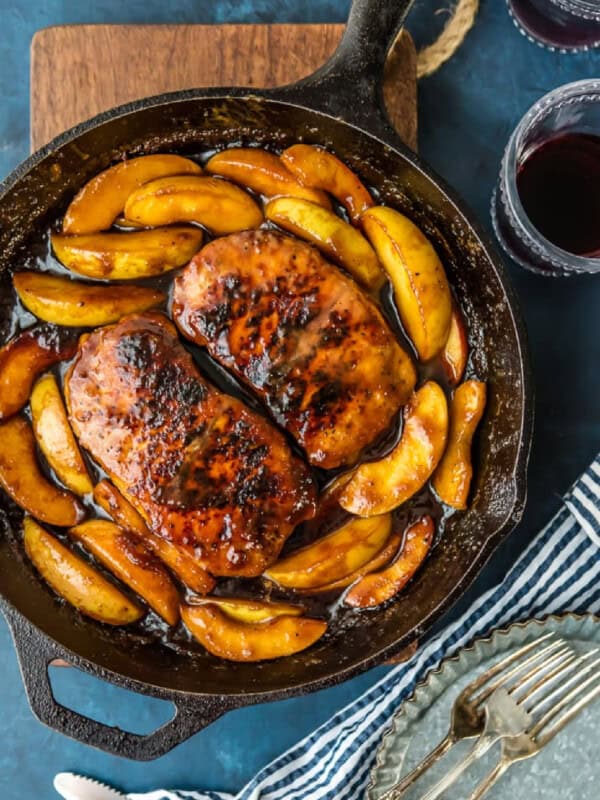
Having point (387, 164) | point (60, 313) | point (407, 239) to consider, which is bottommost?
point (407, 239)

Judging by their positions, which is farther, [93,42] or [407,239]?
[93,42]

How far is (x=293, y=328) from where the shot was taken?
7.00ft

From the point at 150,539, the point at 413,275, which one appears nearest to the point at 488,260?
the point at 413,275

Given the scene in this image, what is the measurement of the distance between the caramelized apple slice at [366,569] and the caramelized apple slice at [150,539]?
9.8 inches

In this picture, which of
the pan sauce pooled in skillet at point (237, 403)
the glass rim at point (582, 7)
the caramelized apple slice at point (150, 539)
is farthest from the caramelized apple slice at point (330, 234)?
the glass rim at point (582, 7)

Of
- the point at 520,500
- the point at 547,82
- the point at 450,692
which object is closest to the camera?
the point at 520,500

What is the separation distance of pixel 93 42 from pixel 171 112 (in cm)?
42

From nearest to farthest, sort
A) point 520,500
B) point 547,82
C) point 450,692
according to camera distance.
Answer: point 520,500 < point 450,692 < point 547,82

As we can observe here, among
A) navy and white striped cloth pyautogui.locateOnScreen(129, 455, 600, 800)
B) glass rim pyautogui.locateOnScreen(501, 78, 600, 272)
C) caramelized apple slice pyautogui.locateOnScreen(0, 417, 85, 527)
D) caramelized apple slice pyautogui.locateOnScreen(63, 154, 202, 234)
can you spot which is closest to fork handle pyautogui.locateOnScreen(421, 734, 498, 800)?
navy and white striped cloth pyautogui.locateOnScreen(129, 455, 600, 800)

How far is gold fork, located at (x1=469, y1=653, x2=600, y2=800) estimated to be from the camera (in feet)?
7.36

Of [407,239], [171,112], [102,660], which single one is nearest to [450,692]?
[102,660]

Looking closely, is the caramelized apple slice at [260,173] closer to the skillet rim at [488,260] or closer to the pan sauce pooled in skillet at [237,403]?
the pan sauce pooled in skillet at [237,403]

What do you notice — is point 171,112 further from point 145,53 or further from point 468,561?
point 468,561

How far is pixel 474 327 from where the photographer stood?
7.72ft
